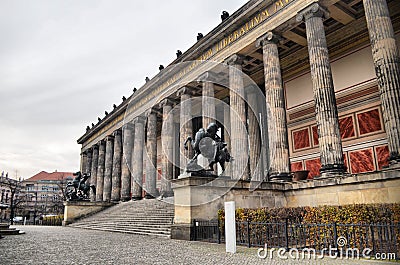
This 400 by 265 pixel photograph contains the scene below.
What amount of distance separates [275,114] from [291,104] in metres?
6.82

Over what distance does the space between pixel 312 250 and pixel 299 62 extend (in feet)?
53.8

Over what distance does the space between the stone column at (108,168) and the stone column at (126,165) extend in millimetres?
3698

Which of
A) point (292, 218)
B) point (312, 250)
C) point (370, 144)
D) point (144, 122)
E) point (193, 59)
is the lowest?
point (312, 250)

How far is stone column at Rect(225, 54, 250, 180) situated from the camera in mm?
18094

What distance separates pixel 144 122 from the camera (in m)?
31.1

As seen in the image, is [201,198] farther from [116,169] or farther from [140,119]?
[116,169]

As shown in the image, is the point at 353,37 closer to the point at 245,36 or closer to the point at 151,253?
the point at 245,36

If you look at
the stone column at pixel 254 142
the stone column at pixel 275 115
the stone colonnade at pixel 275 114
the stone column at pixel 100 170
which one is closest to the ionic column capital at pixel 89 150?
the stone column at pixel 100 170

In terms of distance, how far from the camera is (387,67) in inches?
483

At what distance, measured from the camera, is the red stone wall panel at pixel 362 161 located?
17484 millimetres


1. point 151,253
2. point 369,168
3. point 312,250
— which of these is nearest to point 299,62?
point 369,168

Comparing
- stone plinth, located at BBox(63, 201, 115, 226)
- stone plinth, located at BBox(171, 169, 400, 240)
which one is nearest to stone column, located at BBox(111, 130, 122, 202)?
stone plinth, located at BBox(63, 201, 115, 226)

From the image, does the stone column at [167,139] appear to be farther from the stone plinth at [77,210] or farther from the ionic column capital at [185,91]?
the stone plinth at [77,210]

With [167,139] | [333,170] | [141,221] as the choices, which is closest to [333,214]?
[333,170]
